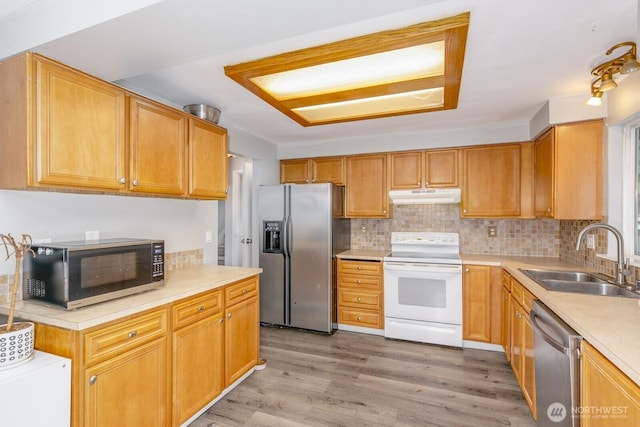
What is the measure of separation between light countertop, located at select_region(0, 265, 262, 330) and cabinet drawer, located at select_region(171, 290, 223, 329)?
0.05 m

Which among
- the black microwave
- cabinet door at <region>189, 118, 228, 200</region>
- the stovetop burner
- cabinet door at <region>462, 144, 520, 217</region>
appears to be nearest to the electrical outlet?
the black microwave

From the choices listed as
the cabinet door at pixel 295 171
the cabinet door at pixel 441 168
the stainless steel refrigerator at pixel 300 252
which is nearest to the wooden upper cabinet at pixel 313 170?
the cabinet door at pixel 295 171

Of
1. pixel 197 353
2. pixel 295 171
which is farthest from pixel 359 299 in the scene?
pixel 197 353

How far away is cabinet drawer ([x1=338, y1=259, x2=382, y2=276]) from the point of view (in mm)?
3502

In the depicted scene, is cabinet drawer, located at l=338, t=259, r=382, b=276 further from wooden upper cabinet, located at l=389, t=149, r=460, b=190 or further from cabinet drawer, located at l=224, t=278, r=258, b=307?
cabinet drawer, located at l=224, t=278, r=258, b=307

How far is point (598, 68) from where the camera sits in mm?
1861

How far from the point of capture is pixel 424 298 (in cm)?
328

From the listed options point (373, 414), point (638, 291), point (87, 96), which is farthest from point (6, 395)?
point (638, 291)

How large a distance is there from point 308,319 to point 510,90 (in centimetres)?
296

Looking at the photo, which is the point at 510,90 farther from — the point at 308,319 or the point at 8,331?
the point at 8,331

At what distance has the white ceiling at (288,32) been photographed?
131 cm

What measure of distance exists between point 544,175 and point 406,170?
1.33m

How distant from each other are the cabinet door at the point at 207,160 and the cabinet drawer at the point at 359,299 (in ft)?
5.96

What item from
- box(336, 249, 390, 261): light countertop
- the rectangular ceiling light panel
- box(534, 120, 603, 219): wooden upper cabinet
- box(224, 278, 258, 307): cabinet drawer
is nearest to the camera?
the rectangular ceiling light panel
